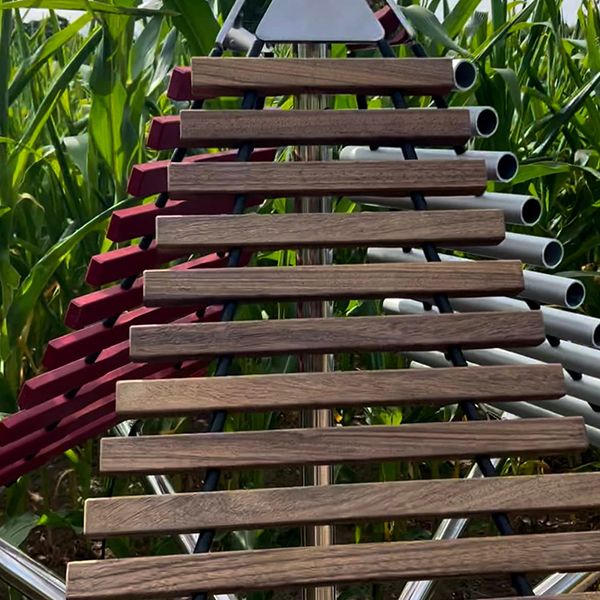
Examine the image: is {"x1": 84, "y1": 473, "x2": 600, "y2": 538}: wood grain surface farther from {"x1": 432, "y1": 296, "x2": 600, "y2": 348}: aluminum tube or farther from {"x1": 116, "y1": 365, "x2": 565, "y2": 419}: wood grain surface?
{"x1": 432, "y1": 296, "x2": 600, "y2": 348}: aluminum tube

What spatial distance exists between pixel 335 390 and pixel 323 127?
28cm

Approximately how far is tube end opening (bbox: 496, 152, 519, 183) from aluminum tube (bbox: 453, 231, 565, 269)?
6 cm

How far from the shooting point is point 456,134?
3.53 feet

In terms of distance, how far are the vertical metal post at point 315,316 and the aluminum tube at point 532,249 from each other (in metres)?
0.21

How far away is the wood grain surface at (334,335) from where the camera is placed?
0.90 metres

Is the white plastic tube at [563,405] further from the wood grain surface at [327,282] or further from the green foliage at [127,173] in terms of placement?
the green foliage at [127,173]

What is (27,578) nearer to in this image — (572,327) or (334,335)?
(334,335)

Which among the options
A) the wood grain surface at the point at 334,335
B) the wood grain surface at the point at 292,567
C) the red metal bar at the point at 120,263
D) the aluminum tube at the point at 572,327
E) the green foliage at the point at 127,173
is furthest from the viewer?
the green foliage at the point at 127,173

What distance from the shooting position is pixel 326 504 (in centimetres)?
82

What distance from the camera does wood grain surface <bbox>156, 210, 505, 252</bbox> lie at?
961 mm

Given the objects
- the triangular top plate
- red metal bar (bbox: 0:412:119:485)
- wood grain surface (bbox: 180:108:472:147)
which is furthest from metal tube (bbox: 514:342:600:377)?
red metal bar (bbox: 0:412:119:485)

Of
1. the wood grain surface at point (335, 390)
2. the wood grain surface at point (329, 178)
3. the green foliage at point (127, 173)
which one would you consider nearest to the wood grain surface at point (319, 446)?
the wood grain surface at point (335, 390)

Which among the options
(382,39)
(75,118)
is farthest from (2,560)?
(75,118)

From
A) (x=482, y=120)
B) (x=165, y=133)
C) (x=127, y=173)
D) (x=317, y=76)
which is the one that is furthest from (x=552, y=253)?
(x=127, y=173)
